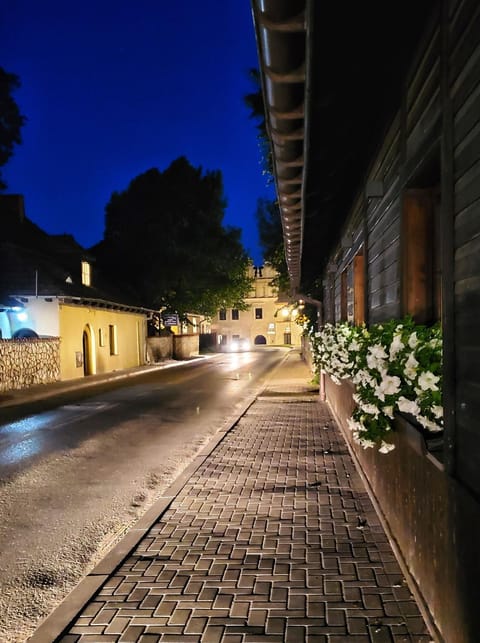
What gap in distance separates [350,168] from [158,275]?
100 ft

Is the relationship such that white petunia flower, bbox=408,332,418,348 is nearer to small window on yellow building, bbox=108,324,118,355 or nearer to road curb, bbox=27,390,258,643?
road curb, bbox=27,390,258,643

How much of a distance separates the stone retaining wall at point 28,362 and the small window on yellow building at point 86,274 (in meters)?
6.96

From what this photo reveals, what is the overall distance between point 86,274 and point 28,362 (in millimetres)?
9910

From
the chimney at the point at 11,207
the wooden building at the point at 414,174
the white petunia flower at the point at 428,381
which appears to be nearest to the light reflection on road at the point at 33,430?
the wooden building at the point at 414,174

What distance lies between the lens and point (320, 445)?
867 cm

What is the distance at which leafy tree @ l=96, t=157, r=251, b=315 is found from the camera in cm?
3594

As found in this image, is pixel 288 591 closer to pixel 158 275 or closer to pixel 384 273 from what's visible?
pixel 384 273

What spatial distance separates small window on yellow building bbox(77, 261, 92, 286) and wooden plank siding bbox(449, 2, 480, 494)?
27.0 metres

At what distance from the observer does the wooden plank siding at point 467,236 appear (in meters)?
2.53

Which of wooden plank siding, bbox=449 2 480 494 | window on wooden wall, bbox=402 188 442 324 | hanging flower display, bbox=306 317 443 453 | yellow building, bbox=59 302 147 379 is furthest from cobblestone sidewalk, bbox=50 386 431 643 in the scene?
yellow building, bbox=59 302 147 379

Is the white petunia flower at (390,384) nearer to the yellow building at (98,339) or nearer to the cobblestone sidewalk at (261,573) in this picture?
the cobblestone sidewalk at (261,573)

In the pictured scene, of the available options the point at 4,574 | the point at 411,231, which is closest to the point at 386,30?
the point at 411,231

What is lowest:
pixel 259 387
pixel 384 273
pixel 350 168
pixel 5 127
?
pixel 259 387

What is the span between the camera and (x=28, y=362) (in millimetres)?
19562
